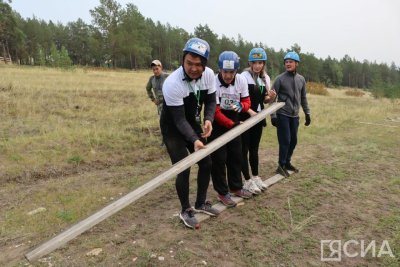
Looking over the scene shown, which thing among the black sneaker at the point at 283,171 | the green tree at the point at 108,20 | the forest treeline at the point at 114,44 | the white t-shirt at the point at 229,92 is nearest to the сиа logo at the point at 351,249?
the white t-shirt at the point at 229,92

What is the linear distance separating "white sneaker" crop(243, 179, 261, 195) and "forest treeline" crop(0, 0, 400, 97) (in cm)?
2300

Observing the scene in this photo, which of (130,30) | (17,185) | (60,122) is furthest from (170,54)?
(17,185)

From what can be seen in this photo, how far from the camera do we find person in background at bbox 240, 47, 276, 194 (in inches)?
196

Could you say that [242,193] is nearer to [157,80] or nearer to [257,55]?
[257,55]

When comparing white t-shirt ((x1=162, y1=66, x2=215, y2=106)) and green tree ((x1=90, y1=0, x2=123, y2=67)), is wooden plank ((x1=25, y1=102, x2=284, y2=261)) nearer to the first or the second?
white t-shirt ((x1=162, y1=66, x2=215, y2=106))

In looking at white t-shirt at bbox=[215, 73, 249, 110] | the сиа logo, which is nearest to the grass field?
the сиа logo

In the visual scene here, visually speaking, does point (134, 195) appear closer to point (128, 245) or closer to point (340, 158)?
point (128, 245)

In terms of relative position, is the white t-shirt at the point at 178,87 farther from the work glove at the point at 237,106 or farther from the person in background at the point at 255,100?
the person in background at the point at 255,100

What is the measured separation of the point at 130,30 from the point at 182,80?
47.0 m

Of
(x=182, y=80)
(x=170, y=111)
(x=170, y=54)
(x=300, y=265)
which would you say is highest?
(x=170, y=54)

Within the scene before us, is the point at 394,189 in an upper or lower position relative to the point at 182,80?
lower

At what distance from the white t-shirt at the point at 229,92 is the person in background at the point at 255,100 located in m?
0.38

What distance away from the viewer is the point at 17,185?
5.79 meters

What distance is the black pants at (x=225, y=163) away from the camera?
4.53 m
